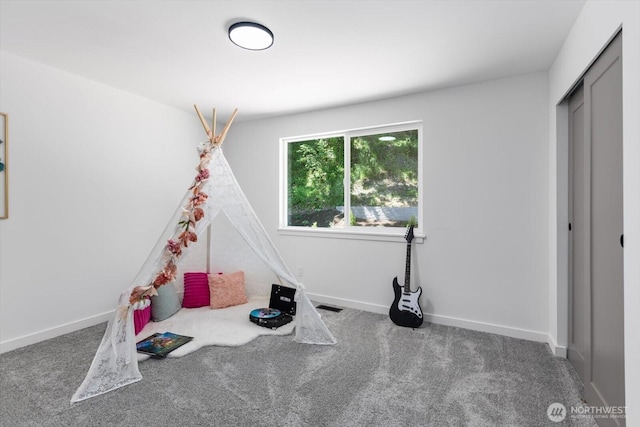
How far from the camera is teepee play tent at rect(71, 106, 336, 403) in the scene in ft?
7.06

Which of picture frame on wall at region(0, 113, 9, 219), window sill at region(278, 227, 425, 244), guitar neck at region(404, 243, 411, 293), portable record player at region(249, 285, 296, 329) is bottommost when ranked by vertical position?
portable record player at region(249, 285, 296, 329)

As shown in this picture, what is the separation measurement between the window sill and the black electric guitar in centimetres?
16

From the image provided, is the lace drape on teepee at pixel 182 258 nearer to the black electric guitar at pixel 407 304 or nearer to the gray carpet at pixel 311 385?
the gray carpet at pixel 311 385

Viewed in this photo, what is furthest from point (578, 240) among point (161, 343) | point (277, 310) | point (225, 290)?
point (161, 343)

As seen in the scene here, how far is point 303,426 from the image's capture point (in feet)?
5.78

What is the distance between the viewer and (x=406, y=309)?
3230mm

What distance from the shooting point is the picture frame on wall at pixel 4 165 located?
2.61 m

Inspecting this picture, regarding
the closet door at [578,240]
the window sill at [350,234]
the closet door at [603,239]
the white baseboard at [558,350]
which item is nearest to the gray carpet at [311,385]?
the white baseboard at [558,350]

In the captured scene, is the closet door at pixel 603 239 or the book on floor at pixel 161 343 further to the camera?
the book on floor at pixel 161 343

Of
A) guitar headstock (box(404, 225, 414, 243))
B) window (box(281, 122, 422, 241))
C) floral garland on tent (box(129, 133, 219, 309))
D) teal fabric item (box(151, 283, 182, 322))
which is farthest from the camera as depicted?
window (box(281, 122, 422, 241))

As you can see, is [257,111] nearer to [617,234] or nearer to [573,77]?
[573,77]

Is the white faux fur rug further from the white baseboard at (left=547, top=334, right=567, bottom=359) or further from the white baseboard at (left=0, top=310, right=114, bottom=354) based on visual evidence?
the white baseboard at (left=547, top=334, right=567, bottom=359)

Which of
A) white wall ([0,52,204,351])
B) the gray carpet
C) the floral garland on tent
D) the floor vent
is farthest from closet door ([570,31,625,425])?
white wall ([0,52,204,351])

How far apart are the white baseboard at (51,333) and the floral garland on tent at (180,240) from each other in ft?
3.71
